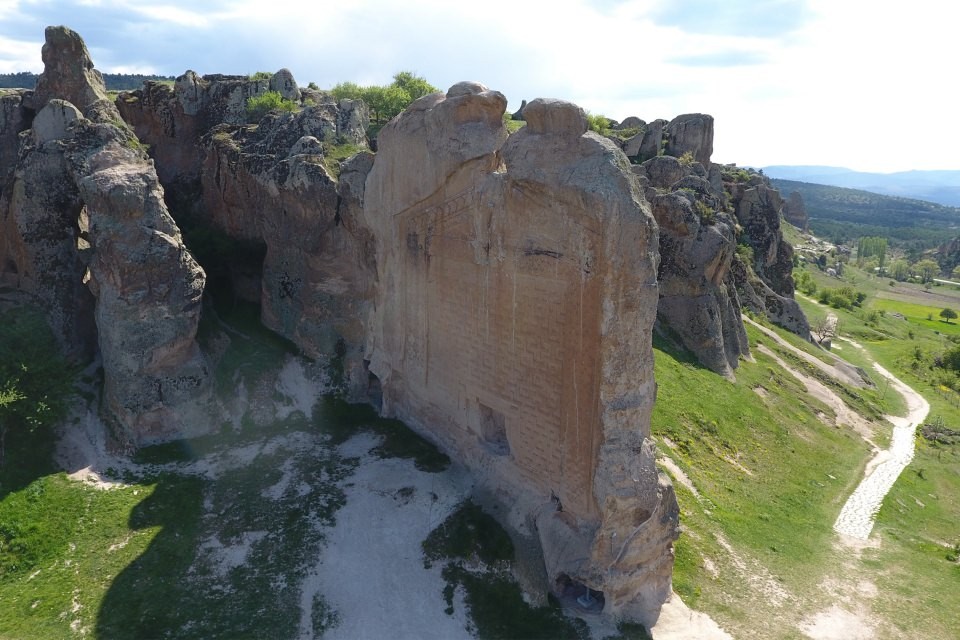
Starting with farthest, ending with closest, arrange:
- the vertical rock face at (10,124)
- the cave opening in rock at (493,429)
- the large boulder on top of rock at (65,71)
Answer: the large boulder on top of rock at (65,71)
the vertical rock face at (10,124)
the cave opening in rock at (493,429)

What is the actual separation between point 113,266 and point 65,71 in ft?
45.1

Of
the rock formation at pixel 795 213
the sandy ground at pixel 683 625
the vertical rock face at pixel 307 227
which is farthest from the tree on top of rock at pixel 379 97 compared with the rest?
the rock formation at pixel 795 213

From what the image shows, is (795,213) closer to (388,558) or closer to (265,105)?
(265,105)

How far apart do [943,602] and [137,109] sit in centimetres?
3920

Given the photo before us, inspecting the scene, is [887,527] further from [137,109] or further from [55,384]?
[137,109]

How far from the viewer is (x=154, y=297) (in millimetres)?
19859

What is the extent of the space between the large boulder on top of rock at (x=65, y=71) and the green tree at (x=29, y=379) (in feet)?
38.6

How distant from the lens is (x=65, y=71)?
2716 centimetres

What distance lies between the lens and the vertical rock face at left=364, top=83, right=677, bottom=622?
13477mm

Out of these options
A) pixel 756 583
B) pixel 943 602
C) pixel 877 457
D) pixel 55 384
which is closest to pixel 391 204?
pixel 55 384

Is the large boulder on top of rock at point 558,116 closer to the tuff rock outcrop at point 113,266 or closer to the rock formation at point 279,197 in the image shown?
the rock formation at point 279,197

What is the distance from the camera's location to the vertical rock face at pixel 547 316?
13.5 meters

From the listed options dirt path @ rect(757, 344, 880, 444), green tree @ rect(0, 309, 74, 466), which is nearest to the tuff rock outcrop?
green tree @ rect(0, 309, 74, 466)

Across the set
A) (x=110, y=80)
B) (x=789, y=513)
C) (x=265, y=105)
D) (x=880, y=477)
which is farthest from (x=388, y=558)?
(x=110, y=80)
